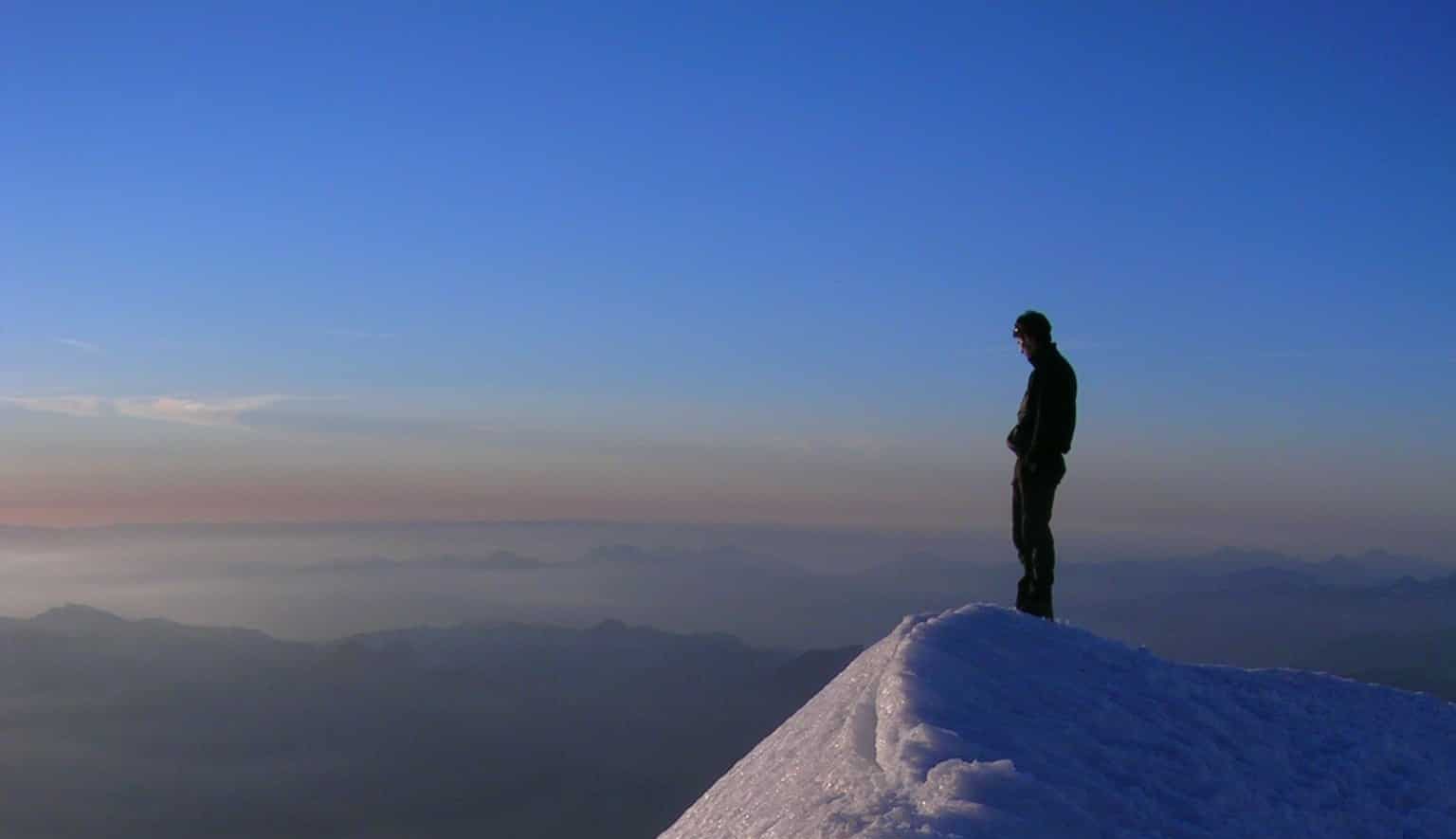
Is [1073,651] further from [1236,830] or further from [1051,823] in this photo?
[1051,823]

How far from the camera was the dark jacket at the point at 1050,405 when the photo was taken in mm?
12188

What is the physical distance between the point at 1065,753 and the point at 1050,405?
524 centimetres

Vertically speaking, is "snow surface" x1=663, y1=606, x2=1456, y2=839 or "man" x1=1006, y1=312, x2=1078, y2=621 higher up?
"man" x1=1006, y1=312, x2=1078, y2=621

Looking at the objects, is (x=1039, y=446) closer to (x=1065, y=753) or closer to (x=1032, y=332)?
(x=1032, y=332)

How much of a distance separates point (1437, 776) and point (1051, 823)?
522 centimetres

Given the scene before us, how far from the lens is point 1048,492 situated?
12.5 m

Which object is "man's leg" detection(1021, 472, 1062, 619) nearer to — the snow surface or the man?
the man

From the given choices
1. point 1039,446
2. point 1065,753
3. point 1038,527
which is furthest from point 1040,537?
point 1065,753

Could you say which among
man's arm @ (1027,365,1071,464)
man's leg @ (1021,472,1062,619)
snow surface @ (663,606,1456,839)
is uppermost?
man's arm @ (1027,365,1071,464)

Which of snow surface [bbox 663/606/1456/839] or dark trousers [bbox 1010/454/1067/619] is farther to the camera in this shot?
dark trousers [bbox 1010/454/1067/619]

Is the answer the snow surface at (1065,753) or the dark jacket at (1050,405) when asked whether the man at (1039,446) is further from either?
the snow surface at (1065,753)

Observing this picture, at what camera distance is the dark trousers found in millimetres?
12367

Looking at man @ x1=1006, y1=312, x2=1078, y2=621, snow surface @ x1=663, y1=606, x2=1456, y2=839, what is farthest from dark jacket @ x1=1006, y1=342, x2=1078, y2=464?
snow surface @ x1=663, y1=606, x2=1456, y2=839

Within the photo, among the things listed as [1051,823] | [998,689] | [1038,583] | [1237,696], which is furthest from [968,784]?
[1038,583]
